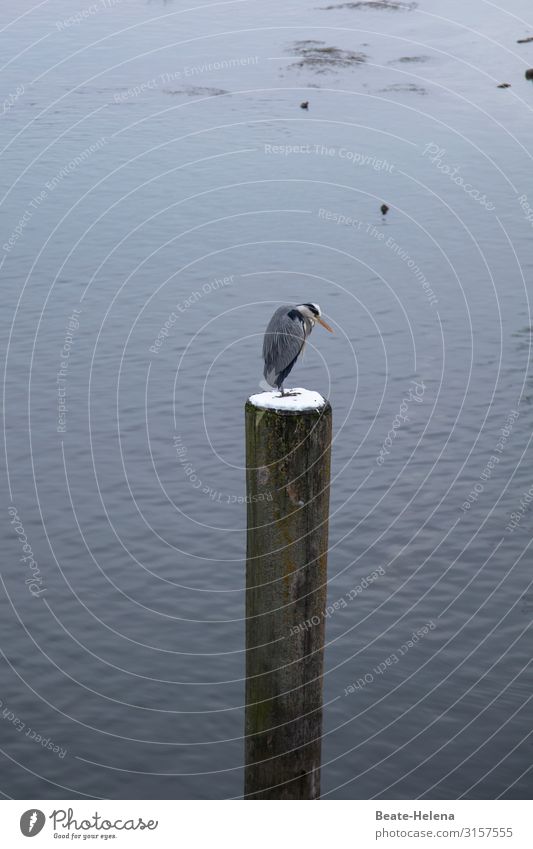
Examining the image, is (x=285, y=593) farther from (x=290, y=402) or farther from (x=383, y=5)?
(x=383, y=5)

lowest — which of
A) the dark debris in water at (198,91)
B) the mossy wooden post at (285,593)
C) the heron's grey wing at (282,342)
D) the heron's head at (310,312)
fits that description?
the mossy wooden post at (285,593)

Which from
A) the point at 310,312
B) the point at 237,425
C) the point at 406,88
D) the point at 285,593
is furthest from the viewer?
the point at 406,88

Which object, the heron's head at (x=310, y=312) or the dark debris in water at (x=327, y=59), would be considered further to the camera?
the dark debris in water at (x=327, y=59)

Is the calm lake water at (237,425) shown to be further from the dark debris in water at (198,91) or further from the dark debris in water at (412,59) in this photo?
the dark debris in water at (412,59)

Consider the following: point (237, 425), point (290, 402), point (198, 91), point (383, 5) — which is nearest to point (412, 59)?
point (198, 91)

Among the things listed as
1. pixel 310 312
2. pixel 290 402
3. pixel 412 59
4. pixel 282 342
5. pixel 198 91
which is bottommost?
pixel 290 402

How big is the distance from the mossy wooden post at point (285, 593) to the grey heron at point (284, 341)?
96.0 inches

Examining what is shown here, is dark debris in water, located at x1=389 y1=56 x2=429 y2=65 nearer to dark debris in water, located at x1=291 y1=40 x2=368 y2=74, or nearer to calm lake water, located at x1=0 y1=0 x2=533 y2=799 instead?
dark debris in water, located at x1=291 y1=40 x2=368 y2=74

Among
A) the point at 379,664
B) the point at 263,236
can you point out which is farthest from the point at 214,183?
the point at 379,664

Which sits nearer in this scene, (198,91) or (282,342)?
(282,342)

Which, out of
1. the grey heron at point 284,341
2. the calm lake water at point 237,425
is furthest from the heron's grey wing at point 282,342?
the calm lake water at point 237,425

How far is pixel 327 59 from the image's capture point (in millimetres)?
73250

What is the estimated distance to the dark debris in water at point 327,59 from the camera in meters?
72.3

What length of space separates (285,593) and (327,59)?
219 feet
